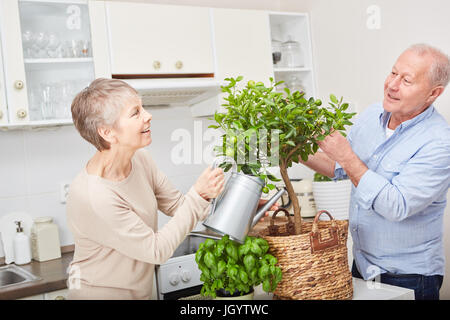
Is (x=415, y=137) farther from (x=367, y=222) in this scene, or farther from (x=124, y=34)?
(x=124, y=34)

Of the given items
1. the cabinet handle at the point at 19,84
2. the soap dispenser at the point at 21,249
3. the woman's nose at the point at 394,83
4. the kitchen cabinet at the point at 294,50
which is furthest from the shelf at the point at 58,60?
the woman's nose at the point at 394,83

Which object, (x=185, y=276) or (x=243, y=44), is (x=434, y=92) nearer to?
(x=243, y=44)

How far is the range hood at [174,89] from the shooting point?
237 centimetres

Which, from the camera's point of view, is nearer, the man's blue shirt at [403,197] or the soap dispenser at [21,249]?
the man's blue shirt at [403,197]

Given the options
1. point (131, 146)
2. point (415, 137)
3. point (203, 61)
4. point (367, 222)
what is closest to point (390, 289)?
point (367, 222)

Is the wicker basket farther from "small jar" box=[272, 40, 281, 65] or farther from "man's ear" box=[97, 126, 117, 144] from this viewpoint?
"small jar" box=[272, 40, 281, 65]

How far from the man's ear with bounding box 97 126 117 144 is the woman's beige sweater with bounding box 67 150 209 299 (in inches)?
4.7

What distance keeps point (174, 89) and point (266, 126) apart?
1384 millimetres

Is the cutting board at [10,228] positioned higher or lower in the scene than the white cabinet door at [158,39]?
lower

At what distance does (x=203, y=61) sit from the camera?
2.54 m

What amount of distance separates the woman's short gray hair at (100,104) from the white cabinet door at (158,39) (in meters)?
1.03

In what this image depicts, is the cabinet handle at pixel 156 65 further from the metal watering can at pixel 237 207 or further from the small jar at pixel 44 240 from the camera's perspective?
the metal watering can at pixel 237 207

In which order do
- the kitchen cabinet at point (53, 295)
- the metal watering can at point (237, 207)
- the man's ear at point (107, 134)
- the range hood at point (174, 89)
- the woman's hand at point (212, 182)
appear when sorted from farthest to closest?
the range hood at point (174, 89) < the kitchen cabinet at point (53, 295) < the man's ear at point (107, 134) < the woman's hand at point (212, 182) < the metal watering can at point (237, 207)

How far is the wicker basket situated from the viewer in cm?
116
